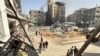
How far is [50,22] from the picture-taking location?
3509 inches

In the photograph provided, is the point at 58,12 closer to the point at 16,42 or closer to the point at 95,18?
the point at 95,18

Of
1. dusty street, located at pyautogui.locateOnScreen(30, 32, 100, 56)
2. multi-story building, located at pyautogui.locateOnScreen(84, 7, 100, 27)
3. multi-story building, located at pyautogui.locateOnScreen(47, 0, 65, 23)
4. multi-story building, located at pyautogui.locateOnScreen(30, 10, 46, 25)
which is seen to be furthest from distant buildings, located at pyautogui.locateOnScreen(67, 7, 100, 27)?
→ dusty street, located at pyautogui.locateOnScreen(30, 32, 100, 56)

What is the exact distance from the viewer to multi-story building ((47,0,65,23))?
89.5 metres

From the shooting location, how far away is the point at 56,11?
91562mm

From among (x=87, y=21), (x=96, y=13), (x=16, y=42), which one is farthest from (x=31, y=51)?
(x=87, y=21)

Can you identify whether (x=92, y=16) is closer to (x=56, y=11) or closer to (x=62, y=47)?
(x=56, y=11)

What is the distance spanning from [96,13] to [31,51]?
251ft

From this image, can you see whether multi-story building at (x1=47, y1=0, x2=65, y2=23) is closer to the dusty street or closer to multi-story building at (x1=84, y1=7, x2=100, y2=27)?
multi-story building at (x1=84, y1=7, x2=100, y2=27)

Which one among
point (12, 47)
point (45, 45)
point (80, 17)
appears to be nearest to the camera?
point (12, 47)

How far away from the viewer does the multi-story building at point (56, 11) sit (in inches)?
3524

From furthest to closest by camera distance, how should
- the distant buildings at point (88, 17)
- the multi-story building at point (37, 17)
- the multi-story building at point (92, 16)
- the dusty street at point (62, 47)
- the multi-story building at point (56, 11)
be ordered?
the multi-story building at point (56, 11)
the multi-story building at point (37, 17)
the distant buildings at point (88, 17)
the multi-story building at point (92, 16)
the dusty street at point (62, 47)

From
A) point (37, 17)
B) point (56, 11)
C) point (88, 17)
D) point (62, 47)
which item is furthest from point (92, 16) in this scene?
point (62, 47)

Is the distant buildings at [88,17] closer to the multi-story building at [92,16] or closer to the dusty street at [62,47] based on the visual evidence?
the multi-story building at [92,16]

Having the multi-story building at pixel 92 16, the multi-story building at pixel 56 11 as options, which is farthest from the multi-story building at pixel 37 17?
the multi-story building at pixel 92 16
